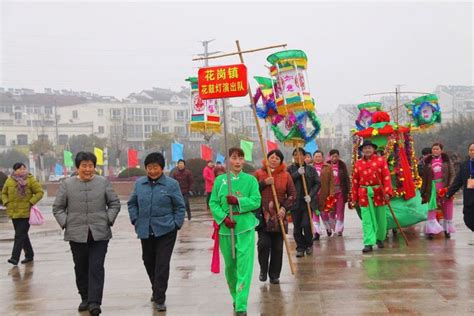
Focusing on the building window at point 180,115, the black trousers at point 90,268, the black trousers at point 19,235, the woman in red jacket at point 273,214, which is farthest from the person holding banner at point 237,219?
the building window at point 180,115

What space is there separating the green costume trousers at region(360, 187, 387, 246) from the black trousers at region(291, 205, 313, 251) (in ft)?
2.72

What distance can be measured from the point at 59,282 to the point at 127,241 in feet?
13.5

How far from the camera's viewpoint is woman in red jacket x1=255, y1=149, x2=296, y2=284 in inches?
283

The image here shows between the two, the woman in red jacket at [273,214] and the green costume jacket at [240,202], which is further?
the woman in red jacket at [273,214]

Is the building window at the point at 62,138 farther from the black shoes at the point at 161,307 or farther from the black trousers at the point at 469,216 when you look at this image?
the black shoes at the point at 161,307

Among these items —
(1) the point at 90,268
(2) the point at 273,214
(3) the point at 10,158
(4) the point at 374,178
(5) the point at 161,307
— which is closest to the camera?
(5) the point at 161,307

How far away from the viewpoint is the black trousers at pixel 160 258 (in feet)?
20.8

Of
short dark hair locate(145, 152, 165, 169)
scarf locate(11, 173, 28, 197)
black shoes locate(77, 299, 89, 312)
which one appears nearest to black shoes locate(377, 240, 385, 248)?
short dark hair locate(145, 152, 165, 169)

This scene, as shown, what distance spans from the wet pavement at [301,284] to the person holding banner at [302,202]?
25 centimetres

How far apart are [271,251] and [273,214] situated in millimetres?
Answer: 456

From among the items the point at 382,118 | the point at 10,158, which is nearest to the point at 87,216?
the point at 382,118

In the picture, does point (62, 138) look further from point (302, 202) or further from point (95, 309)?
point (95, 309)

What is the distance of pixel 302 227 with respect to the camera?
9.30 metres

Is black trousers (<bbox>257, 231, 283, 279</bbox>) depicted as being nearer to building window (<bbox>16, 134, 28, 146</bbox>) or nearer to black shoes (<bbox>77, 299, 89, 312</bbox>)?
black shoes (<bbox>77, 299, 89, 312</bbox>)
